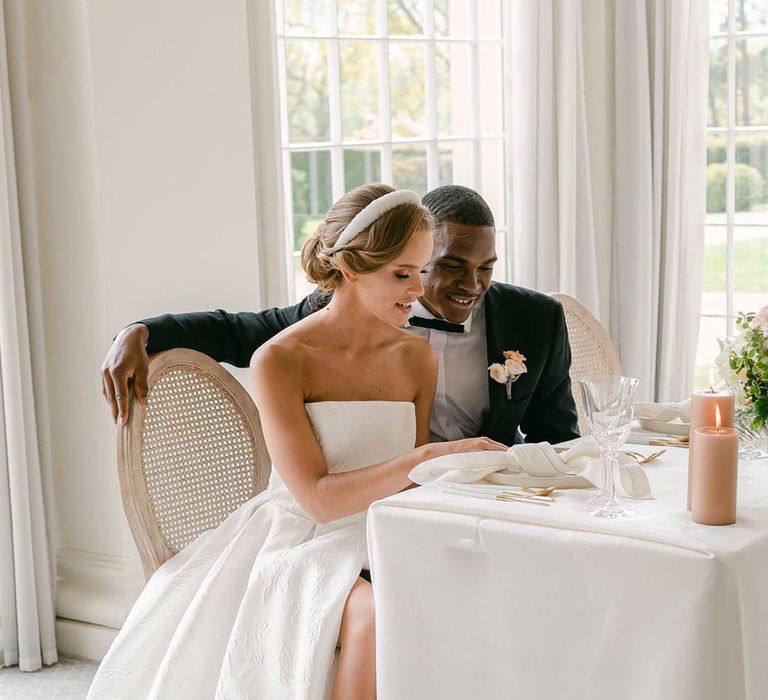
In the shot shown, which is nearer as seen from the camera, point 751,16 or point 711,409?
point 711,409

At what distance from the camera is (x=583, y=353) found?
10.5ft

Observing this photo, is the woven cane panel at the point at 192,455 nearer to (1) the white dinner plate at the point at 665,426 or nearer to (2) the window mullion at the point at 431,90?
(1) the white dinner plate at the point at 665,426

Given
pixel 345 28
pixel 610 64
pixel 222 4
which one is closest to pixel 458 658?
pixel 222 4

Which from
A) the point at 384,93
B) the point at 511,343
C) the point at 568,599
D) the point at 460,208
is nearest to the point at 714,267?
the point at 384,93

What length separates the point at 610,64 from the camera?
459 cm

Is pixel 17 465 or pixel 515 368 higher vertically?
pixel 515 368

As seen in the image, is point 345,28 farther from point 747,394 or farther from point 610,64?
point 747,394

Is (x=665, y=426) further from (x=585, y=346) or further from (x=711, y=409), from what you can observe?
(x=585, y=346)

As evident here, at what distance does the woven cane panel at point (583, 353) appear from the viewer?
10.4ft

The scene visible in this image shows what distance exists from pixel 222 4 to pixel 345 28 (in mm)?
716

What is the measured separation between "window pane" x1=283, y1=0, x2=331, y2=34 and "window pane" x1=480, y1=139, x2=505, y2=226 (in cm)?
91

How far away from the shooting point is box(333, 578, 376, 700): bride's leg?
6.40 ft

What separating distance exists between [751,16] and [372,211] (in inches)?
106

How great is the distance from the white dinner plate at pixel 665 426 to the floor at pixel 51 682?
1569 millimetres
